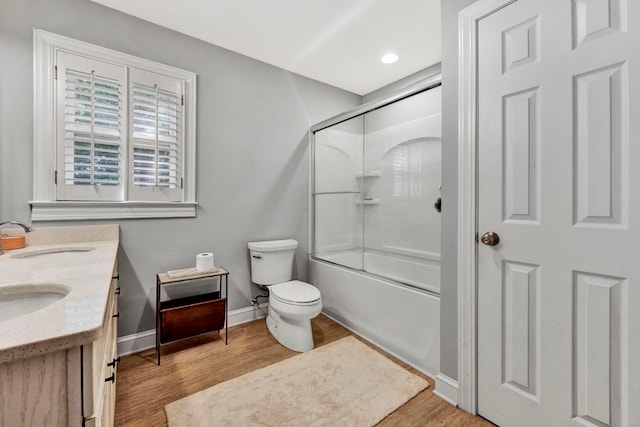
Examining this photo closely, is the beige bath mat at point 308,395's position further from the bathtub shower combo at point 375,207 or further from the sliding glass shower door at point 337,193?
the sliding glass shower door at point 337,193

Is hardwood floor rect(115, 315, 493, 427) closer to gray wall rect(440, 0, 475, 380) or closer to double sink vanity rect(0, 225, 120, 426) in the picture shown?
gray wall rect(440, 0, 475, 380)

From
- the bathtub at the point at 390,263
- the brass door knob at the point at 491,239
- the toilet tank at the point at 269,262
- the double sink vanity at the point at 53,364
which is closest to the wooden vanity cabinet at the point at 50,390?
the double sink vanity at the point at 53,364

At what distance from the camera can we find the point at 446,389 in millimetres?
1534

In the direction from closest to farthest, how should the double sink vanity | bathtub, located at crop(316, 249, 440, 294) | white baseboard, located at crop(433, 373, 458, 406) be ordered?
the double sink vanity < white baseboard, located at crop(433, 373, 458, 406) < bathtub, located at crop(316, 249, 440, 294)

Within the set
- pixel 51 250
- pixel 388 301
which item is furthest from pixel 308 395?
pixel 51 250

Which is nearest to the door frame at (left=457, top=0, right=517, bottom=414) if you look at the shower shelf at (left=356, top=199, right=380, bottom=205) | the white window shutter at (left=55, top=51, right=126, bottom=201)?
the shower shelf at (left=356, top=199, right=380, bottom=205)

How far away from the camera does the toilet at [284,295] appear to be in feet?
6.64

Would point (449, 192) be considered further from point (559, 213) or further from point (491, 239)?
point (559, 213)

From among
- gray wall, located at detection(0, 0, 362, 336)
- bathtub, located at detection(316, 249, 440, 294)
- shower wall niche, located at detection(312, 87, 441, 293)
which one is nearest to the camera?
gray wall, located at detection(0, 0, 362, 336)

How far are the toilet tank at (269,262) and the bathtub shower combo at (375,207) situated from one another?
45 cm

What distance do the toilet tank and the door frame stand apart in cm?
151

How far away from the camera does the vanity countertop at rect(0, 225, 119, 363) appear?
523mm

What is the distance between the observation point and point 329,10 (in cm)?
192

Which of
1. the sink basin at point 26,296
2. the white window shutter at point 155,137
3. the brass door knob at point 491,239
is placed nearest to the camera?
the sink basin at point 26,296
